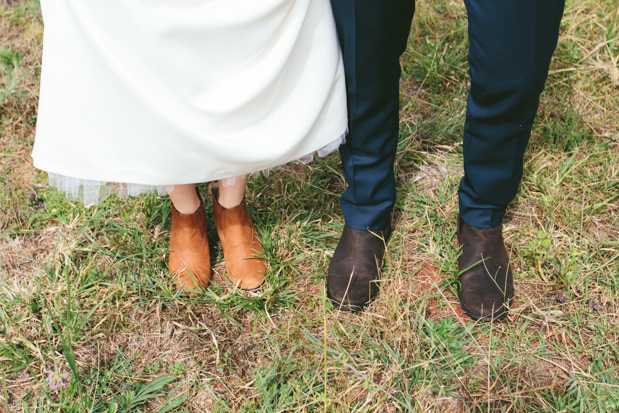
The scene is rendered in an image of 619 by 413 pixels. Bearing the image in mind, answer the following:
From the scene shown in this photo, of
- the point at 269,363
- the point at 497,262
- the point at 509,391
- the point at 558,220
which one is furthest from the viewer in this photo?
the point at 558,220

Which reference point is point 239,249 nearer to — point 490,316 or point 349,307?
point 349,307

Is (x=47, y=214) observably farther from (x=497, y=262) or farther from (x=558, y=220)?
(x=558, y=220)

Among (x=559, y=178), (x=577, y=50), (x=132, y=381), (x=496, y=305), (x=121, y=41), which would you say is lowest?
(x=132, y=381)

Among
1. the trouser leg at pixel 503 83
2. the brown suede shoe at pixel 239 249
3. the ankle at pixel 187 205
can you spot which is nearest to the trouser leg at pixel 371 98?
the trouser leg at pixel 503 83

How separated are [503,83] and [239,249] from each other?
1.00 metres

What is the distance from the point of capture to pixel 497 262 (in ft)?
5.92

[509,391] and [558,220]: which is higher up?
[558,220]

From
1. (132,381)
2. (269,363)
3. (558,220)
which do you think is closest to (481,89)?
(558,220)

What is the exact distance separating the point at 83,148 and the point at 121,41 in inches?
12.2

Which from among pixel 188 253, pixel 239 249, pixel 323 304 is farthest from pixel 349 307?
pixel 188 253

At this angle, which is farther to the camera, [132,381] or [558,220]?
[558,220]

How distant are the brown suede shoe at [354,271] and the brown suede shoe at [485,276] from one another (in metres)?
0.29

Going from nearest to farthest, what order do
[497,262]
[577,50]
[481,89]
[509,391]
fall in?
[481,89], [509,391], [497,262], [577,50]

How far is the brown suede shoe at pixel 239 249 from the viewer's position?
1886 millimetres
